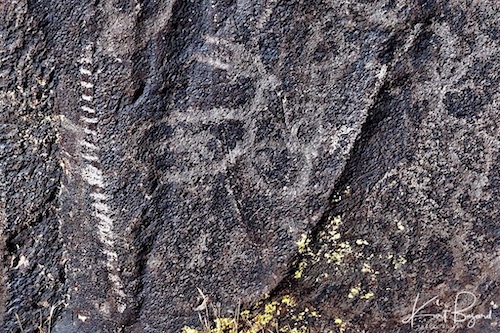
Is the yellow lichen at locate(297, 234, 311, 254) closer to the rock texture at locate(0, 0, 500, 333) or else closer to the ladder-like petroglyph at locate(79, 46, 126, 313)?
the rock texture at locate(0, 0, 500, 333)

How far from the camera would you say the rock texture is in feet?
3.95

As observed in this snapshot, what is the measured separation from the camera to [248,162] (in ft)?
4.28

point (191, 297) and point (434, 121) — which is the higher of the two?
point (434, 121)

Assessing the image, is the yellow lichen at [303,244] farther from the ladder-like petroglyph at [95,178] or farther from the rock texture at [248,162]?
the ladder-like petroglyph at [95,178]

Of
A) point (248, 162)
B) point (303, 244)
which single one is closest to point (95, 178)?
point (248, 162)

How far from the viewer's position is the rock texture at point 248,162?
1.21 m

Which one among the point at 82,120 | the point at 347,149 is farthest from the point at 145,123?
the point at 347,149

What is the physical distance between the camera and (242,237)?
1.36 metres

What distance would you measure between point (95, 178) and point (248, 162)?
26 centimetres

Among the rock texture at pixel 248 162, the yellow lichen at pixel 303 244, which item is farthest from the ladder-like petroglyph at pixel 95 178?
the yellow lichen at pixel 303 244

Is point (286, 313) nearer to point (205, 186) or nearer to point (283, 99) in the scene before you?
point (205, 186)

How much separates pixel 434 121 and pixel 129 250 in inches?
22.4

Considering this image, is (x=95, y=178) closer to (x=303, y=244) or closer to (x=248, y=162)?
(x=248, y=162)

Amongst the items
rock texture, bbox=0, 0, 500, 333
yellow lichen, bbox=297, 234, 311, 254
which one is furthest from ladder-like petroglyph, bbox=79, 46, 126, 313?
yellow lichen, bbox=297, 234, 311, 254
